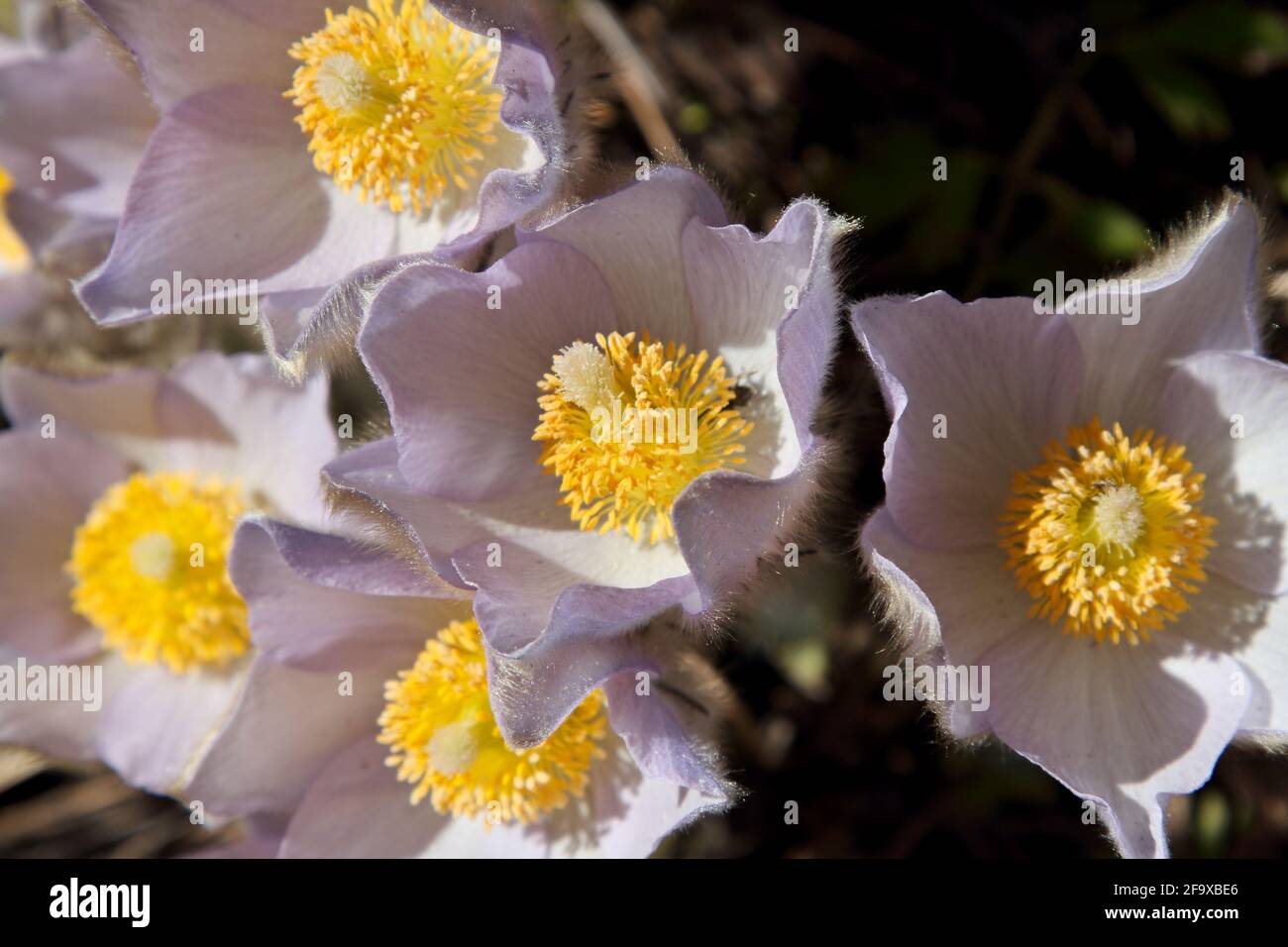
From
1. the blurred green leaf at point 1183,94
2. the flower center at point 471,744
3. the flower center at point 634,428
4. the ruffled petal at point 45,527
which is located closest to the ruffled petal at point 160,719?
the ruffled petal at point 45,527

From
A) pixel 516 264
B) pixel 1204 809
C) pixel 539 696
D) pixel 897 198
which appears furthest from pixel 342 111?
pixel 1204 809

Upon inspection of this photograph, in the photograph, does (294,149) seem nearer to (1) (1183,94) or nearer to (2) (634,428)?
(2) (634,428)

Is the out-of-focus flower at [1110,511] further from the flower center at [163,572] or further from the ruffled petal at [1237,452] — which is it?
the flower center at [163,572]

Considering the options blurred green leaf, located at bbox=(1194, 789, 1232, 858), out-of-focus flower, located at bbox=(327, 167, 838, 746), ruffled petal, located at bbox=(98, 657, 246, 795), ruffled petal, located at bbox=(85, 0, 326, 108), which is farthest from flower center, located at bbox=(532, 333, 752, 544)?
blurred green leaf, located at bbox=(1194, 789, 1232, 858)

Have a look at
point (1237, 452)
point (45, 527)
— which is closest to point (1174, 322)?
point (1237, 452)

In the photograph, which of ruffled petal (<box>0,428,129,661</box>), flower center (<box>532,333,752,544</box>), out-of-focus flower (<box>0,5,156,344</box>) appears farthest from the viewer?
ruffled petal (<box>0,428,129,661</box>)

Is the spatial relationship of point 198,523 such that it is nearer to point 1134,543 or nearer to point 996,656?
point 996,656

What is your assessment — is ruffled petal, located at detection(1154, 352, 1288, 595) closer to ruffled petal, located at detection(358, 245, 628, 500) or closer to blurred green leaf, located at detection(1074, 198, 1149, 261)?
blurred green leaf, located at detection(1074, 198, 1149, 261)
